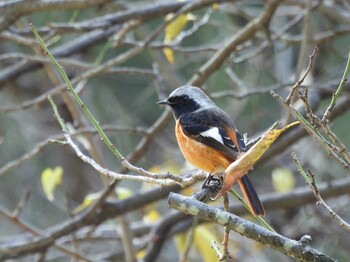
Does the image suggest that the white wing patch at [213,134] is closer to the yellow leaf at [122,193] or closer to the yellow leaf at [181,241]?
the yellow leaf at [122,193]

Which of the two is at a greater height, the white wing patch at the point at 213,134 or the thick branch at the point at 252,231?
the white wing patch at the point at 213,134

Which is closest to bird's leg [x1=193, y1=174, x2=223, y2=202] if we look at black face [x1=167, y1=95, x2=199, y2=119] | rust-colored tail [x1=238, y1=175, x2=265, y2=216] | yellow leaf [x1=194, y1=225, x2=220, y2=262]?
rust-colored tail [x1=238, y1=175, x2=265, y2=216]

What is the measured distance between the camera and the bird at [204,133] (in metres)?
3.62

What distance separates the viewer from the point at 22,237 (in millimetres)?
5559

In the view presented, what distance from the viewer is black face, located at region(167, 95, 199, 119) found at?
417 centimetres

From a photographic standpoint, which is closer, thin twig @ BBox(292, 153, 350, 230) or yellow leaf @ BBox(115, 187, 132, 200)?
thin twig @ BBox(292, 153, 350, 230)

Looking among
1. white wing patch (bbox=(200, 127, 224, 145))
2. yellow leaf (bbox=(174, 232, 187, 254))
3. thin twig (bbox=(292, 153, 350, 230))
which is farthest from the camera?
yellow leaf (bbox=(174, 232, 187, 254))

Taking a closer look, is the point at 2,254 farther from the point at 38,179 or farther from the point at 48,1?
the point at 38,179

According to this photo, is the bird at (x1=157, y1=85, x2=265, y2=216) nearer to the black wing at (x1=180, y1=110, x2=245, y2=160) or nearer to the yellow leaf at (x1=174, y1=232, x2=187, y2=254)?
the black wing at (x1=180, y1=110, x2=245, y2=160)

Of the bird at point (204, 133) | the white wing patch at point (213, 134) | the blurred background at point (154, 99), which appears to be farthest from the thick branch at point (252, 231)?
the blurred background at point (154, 99)

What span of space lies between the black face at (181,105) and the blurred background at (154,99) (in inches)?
13.0

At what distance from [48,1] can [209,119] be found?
130 centimetres

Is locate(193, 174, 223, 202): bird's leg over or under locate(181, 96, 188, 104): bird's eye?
under

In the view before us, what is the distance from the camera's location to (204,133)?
3865mm
